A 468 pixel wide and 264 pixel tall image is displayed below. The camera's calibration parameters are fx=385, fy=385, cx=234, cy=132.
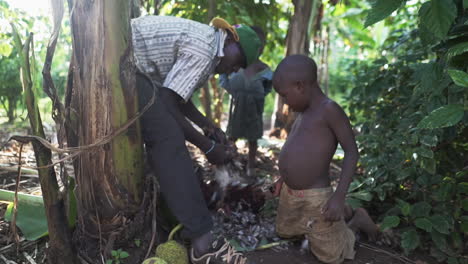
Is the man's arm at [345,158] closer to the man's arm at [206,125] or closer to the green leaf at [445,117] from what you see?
the green leaf at [445,117]

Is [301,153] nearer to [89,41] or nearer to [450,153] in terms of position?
[450,153]

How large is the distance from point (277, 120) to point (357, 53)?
777cm

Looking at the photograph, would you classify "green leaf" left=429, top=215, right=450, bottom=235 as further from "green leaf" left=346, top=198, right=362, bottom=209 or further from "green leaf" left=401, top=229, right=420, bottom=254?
"green leaf" left=346, top=198, right=362, bottom=209

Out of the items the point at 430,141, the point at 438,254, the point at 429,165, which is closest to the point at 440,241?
the point at 438,254

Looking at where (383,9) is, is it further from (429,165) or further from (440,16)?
(429,165)

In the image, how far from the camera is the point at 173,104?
2.06 m

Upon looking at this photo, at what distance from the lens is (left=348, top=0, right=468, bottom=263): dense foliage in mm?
1498

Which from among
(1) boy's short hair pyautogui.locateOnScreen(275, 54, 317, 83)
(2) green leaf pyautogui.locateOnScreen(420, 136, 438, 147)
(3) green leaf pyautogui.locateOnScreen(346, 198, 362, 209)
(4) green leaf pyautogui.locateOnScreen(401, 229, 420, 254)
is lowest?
(4) green leaf pyautogui.locateOnScreen(401, 229, 420, 254)

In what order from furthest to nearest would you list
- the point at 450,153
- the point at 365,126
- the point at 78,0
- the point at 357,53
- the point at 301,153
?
the point at 357,53 → the point at 365,126 → the point at 450,153 → the point at 301,153 → the point at 78,0

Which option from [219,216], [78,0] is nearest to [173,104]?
[78,0]

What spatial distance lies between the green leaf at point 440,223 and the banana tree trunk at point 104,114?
157 centimetres

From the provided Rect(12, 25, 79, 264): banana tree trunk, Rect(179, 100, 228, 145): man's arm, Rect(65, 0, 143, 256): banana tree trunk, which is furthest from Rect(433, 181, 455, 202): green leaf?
Rect(12, 25, 79, 264): banana tree trunk

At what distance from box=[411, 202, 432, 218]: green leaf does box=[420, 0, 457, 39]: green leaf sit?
3.60 ft

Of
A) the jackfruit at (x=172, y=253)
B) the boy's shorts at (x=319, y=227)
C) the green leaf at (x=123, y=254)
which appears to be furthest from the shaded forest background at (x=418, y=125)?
the jackfruit at (x=172, y=253)
